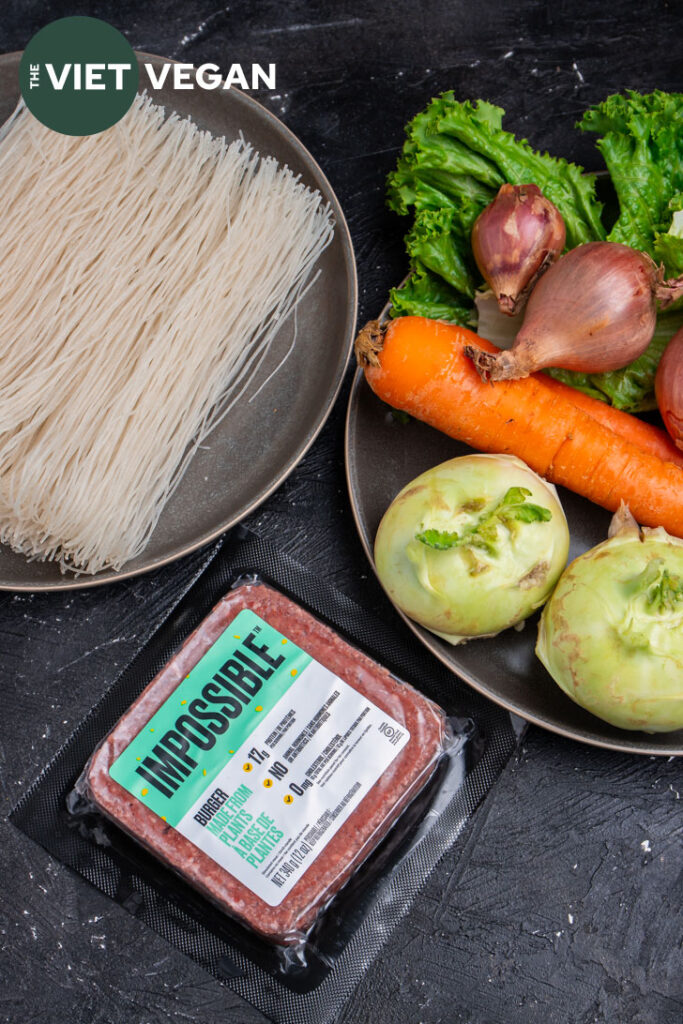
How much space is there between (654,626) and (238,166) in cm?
104

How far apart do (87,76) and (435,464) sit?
944mm

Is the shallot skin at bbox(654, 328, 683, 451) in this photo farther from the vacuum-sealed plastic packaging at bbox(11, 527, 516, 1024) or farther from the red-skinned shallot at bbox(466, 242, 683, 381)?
the vacuum-sealed plastic packaging at bbox(11, 527, 516, 1024)

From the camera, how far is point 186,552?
1.43 metres

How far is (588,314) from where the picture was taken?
1.33 meters

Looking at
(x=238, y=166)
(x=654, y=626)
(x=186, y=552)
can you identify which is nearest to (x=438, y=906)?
(x=654, y=626)

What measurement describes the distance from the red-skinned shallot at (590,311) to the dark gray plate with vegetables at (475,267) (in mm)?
83

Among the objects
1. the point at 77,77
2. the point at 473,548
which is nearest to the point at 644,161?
the point at 473,548

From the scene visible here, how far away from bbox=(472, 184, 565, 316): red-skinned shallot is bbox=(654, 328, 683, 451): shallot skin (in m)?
0.24

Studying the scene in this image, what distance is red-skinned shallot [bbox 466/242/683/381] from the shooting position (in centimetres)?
133

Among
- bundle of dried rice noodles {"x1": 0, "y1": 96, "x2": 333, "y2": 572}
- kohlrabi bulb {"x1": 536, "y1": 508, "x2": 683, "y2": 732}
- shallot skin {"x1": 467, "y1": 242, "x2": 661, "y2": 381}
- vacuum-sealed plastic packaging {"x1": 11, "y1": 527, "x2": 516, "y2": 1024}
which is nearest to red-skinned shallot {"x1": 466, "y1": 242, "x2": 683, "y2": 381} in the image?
shallot skin {"x1": 467, "y1": 242, "x2": 661, "y2": 381}

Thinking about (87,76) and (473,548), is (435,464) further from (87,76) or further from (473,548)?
(87,76)

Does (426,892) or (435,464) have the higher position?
(435,464)

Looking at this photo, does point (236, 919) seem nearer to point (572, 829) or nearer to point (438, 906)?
point (438, 906)

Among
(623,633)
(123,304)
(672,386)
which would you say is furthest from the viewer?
(123,304)
